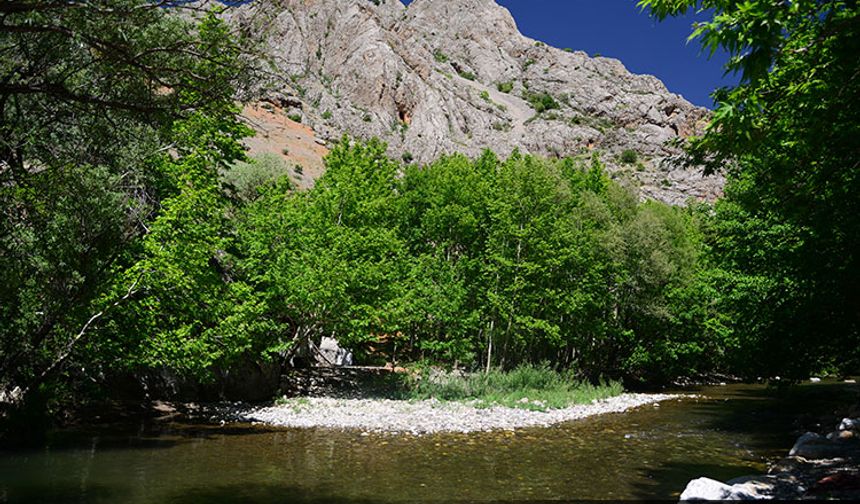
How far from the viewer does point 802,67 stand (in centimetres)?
860

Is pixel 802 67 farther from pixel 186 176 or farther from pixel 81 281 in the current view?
pixel 186 176

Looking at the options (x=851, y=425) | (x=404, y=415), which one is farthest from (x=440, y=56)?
(x=851, y=425)

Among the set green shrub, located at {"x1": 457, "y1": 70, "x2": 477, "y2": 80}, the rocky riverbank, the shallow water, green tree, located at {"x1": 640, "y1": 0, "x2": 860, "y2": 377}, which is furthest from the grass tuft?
green shrub, located at {"x1": 457, "y1": 70, "x2": 477, "y2": 80}

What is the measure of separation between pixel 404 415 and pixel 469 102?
105 metres

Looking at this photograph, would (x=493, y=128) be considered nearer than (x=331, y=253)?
No

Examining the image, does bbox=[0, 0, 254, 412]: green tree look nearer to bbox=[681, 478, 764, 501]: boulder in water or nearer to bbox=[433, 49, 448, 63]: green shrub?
bbox=[681, 478, 764, 501]: boulder in water

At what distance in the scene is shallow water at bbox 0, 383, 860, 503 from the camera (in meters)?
10.5

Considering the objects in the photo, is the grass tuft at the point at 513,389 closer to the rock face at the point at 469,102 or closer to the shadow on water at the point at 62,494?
the shadow on water at the point at 62,494

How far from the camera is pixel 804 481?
9.33 meters

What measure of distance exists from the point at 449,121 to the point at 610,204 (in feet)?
252

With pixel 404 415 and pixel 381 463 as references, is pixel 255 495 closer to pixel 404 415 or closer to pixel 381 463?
pixel 381 463

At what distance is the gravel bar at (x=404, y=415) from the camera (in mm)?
18297

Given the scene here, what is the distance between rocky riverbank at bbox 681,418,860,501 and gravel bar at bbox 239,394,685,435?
885cm

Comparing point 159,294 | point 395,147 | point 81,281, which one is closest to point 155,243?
point 159,294
